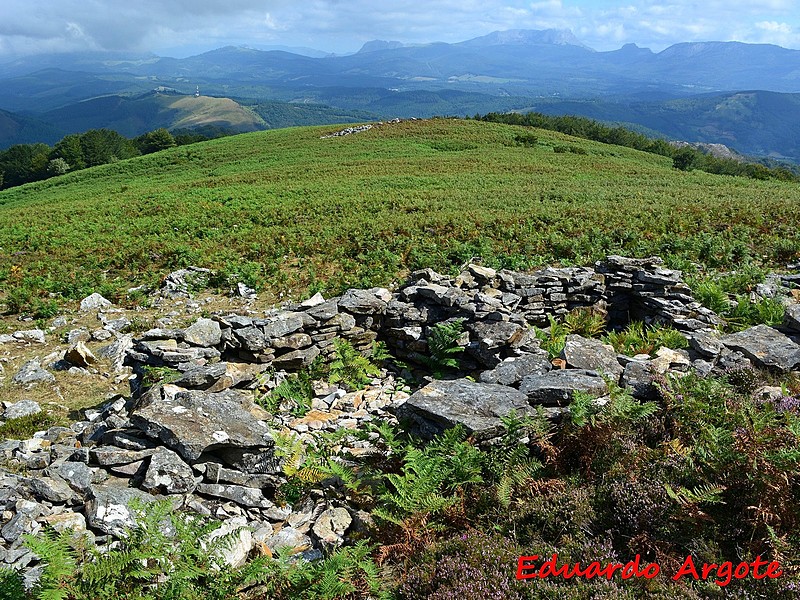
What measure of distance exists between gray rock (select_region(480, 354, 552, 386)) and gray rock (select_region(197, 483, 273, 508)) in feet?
13.3

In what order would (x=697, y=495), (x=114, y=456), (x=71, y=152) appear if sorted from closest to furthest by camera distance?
(x=697, y=495) → (x=114, y=456) → (x=71, y=152)

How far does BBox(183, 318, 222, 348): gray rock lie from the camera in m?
9.72

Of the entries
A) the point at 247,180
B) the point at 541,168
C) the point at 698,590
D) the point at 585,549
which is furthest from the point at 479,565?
the point at 541,168

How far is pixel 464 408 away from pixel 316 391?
3685mm

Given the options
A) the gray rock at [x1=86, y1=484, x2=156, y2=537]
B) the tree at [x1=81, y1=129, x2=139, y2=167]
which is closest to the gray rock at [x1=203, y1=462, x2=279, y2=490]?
the gray rock at [x1=86, y1=484, x2=156, y2=537]

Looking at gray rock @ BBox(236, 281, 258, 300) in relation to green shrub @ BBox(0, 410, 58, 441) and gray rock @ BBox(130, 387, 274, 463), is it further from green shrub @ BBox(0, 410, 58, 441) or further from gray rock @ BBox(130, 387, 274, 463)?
gray rock @ BBox(130, 387, 274, 463)

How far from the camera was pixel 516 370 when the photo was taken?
8.48 metres

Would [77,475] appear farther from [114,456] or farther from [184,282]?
[184,282]

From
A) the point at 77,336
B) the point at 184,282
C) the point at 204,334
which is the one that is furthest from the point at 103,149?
the point at 204,334

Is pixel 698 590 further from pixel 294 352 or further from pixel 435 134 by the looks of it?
pixel 435 134

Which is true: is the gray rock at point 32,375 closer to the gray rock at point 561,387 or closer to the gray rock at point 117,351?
the gray rock at point 117,351

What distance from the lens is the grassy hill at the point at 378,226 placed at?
56.4 ft

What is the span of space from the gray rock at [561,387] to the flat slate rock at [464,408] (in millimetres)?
191

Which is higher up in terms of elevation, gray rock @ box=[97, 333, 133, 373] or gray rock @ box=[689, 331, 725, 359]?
gray rock @ box=[689, 331, 725, 359]
